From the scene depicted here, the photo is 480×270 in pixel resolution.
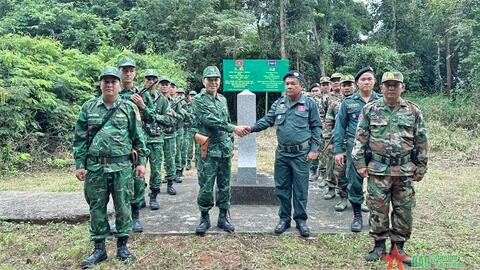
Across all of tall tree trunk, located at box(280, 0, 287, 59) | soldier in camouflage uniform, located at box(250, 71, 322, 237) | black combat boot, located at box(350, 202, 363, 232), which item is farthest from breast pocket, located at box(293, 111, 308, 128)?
tall tree trunk, located at box(280, 0, 287, 59)

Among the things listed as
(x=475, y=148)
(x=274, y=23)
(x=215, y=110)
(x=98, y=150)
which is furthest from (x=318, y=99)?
(x=274, y=23)

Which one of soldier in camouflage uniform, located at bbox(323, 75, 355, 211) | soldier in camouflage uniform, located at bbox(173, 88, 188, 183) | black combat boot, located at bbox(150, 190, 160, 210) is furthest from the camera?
soldier in camouflage uniform, located at bbox(173, 88, 188, 183)

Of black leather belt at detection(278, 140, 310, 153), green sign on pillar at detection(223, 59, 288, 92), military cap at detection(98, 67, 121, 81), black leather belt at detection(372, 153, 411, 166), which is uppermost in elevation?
green sign on pillar at detection(223, 59, 288, 92)

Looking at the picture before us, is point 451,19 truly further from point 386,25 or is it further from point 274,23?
point 274,23

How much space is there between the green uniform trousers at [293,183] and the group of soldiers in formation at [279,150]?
12 millimetres

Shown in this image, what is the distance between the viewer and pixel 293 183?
4758 mm

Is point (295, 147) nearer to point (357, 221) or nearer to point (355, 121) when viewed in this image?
point (355, 121)

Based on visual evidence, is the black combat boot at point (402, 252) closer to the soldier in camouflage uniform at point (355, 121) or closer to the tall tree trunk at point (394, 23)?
the soldier in camouflage uniform at point (355, 121)

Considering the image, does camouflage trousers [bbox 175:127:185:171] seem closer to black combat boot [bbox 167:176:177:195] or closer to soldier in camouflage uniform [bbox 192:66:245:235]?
black combat boot [bbox 167:176:177:195]

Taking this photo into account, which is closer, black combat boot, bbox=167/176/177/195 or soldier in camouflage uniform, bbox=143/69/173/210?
soldier in camouflage uniform, bbox=143/69/173/210

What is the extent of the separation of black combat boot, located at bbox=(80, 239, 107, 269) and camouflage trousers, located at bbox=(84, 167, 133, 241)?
87 mm

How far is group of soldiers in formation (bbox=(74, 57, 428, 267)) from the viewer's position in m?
3.88

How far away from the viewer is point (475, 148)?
11391 mm

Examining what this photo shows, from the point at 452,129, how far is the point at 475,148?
3307 mm
